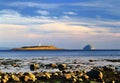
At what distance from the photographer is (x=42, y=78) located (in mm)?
34906

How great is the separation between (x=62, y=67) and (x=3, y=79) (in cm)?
2233

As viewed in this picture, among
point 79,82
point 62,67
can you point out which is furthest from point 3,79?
point 62,67

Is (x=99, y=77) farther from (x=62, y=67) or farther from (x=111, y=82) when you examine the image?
(x=62, y=67)

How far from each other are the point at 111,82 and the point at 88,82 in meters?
2.10

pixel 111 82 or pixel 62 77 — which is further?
pixel 62 77

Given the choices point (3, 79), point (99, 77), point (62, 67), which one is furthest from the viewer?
point (62, 67)

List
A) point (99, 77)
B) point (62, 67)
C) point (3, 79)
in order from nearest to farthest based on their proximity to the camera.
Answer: point (3, 79)
point (99, 77)
point (62, 67)

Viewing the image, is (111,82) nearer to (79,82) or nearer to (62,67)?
(79,82)

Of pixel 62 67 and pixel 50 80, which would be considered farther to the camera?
pixel 62 67

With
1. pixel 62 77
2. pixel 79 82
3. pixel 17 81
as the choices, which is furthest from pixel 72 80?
pixel 17 81

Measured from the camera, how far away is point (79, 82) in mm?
31969

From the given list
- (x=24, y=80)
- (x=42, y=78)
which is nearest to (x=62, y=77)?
(x=42, y=78)

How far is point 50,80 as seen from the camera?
1321 inches

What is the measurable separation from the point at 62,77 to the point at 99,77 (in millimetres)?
3679
